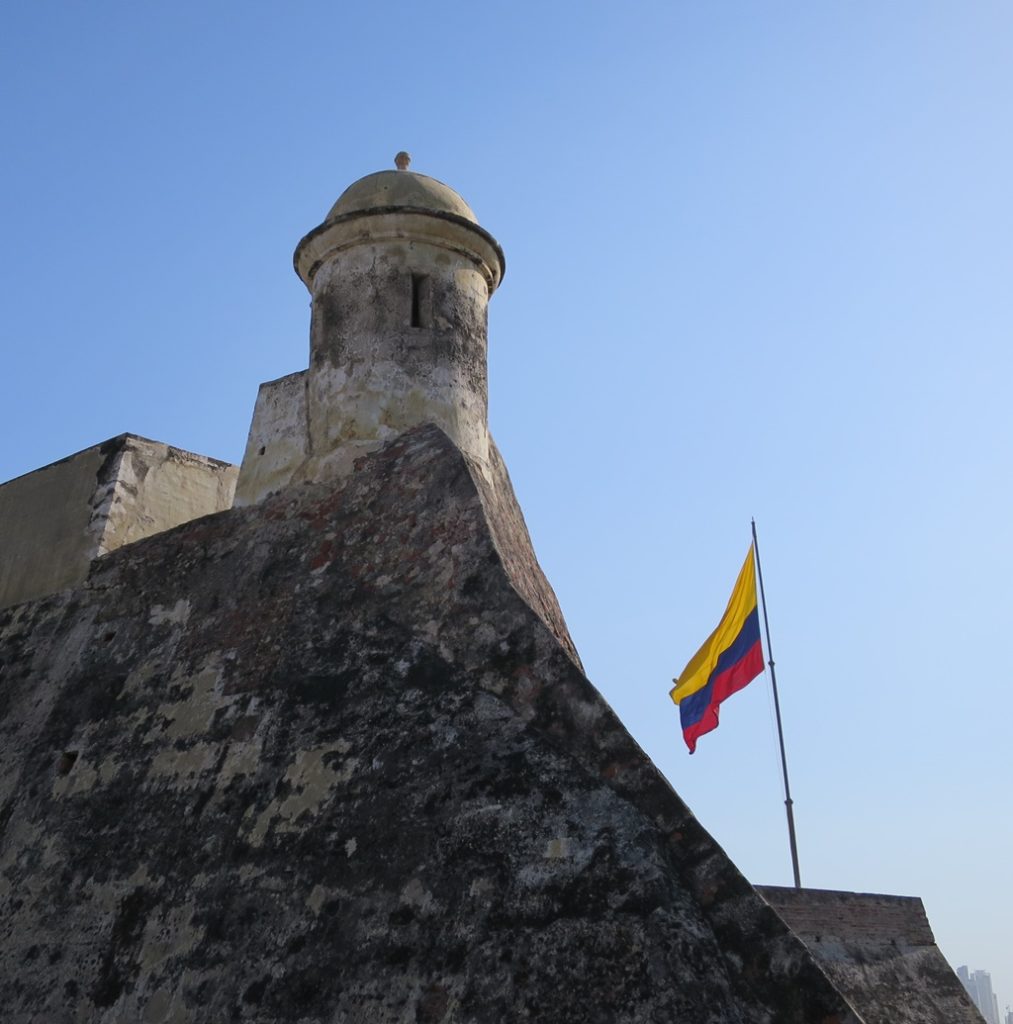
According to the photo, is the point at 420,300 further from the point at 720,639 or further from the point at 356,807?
the point at 720,639

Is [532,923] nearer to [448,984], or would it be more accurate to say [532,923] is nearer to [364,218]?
[448,984]

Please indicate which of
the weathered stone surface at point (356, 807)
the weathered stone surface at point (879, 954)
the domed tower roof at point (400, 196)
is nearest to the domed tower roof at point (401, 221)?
the domed tower roof at point (400, 196)

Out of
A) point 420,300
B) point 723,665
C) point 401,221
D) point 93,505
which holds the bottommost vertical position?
point 93,505

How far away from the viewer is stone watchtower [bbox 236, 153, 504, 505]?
675cm

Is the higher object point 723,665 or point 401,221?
point 723,665

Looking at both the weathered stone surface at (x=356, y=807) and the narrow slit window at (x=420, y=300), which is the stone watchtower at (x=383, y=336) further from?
the weathered stone surface at (x=356, y=807)

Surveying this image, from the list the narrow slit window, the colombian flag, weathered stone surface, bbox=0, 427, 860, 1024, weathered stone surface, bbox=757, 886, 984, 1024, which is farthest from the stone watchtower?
the colombian flag

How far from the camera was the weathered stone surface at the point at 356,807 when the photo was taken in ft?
13.1

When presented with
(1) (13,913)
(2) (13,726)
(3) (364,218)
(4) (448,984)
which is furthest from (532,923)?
(3) (364,218)

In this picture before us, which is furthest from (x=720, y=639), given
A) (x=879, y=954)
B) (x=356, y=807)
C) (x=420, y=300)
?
(x=356, y=807)

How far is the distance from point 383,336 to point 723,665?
24.2ft

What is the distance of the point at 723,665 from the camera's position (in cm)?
1323

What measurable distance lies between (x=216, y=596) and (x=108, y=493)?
1.65 meters

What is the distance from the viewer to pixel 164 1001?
15.4 ft
